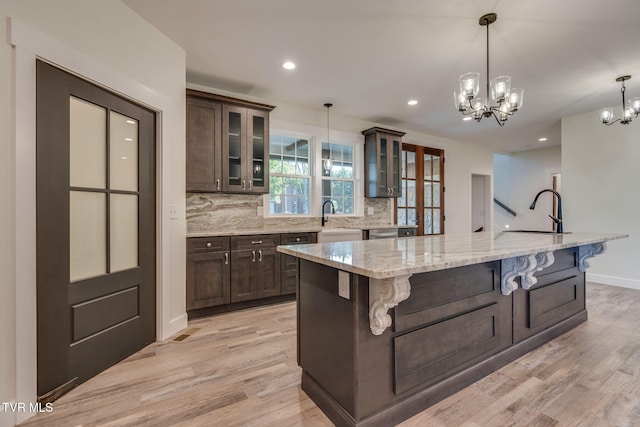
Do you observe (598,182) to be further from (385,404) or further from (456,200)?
(385,404)

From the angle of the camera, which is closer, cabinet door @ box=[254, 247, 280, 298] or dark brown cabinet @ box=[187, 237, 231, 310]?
dark brown cabinet @ box=[187, 237, 231, 310]

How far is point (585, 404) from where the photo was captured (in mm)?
1734

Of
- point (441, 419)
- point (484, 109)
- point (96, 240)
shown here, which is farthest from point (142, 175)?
point (484, 109)

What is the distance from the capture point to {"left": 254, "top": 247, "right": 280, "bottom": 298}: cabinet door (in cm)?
349

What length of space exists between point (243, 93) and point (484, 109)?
292cm

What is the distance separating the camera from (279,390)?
1.89m

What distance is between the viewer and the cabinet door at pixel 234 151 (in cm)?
347

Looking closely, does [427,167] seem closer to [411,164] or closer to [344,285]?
[411,164]

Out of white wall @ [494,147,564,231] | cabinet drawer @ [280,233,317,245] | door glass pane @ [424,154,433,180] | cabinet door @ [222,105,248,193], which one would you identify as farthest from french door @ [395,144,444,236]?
white wall @ [494,147,564,231]

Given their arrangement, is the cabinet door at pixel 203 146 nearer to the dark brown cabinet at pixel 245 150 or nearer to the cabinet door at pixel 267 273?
the dark brown cabinet at pixel 245 150

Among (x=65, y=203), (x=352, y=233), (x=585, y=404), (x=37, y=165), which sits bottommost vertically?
(x=585, y=404)

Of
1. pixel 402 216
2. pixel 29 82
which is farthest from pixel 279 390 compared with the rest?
pixel 402 216

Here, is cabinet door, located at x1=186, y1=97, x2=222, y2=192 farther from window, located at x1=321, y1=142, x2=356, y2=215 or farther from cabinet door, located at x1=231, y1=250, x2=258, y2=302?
window, located at x1=321, y1=142, x2=356, y2=215

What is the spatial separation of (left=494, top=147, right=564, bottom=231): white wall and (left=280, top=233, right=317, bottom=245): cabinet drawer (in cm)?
708
